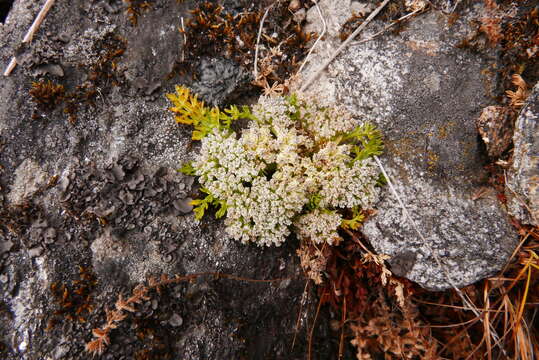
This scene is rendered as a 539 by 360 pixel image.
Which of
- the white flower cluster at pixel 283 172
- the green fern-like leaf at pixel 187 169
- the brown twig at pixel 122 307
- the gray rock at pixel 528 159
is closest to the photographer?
the brown twig at pixel 122 307

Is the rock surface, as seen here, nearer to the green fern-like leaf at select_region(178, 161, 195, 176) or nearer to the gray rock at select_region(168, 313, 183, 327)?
the green fern-like leaf at select_region(178, 161, 195, 176)

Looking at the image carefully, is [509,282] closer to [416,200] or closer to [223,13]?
[416,200]

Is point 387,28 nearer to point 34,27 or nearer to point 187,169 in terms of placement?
point 187,169

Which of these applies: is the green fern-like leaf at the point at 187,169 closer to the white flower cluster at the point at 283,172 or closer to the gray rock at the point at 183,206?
the white flower cluster at the point at 283,172

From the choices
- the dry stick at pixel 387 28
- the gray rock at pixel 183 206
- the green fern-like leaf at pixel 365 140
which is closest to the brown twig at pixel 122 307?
the gray rock at pixel 183 206

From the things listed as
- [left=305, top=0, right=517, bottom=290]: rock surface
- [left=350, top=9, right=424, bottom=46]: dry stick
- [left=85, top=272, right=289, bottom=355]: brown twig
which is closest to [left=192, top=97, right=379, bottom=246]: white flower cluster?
[left=305, top=0, right=517, bottom=290]: rock surface

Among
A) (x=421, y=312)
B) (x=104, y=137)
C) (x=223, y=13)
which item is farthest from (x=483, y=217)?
(x=104, y=137)

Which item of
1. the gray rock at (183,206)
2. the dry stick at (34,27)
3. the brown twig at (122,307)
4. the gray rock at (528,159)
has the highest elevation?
the dry stick at (34,27)
